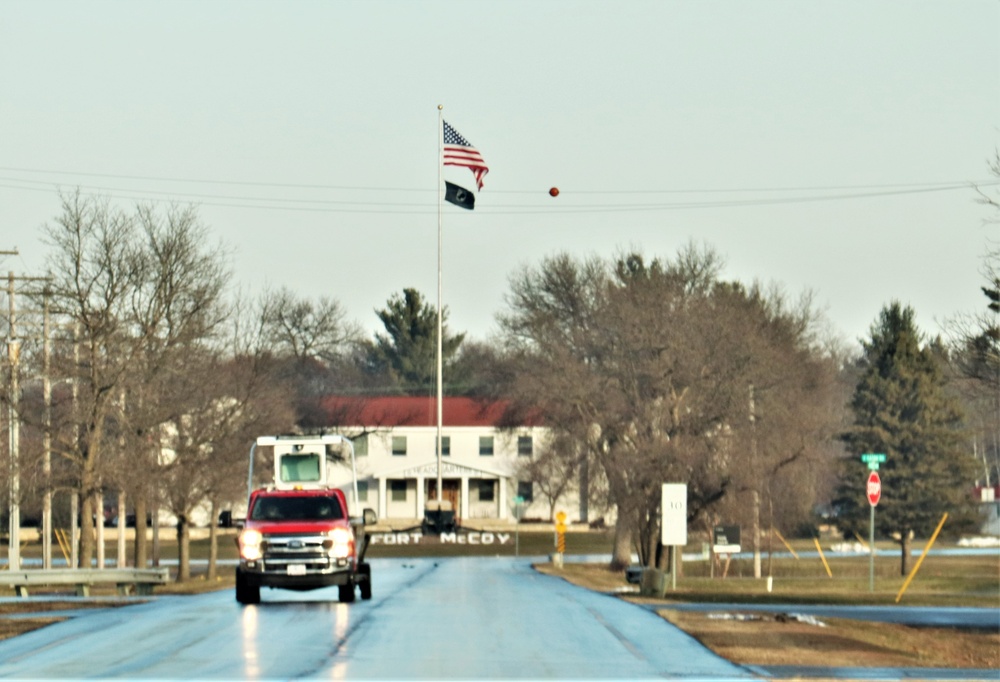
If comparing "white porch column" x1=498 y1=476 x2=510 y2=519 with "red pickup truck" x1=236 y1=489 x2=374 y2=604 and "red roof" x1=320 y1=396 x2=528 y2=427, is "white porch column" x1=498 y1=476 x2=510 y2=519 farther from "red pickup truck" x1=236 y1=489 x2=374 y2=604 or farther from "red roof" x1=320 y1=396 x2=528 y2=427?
"red pickup truck" x1=236 y1=489 x2=374 y2=604

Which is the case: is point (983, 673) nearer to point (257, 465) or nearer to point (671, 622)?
point (671, 622)

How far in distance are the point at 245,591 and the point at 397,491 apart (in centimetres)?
7326

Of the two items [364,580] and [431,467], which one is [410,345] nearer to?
[431,467]

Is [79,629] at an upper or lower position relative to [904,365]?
lower

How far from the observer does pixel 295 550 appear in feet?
81.7

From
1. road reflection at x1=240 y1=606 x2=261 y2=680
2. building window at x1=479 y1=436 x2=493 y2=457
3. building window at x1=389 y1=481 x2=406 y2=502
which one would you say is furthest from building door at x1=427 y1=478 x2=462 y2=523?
road reflection at x1=240 y1=606 x2=261 y2=680

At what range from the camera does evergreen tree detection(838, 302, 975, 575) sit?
68125 millimetres

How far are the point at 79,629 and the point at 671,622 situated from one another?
28.9 ft

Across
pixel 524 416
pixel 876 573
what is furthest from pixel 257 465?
pixel 876 573

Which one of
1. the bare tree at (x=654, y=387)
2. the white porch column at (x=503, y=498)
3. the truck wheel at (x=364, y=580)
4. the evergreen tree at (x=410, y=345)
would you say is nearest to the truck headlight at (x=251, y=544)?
the truck wheel at (x=364, y=580)

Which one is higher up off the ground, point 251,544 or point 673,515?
point 673,515

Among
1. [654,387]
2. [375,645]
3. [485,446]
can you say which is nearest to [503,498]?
[485,446]

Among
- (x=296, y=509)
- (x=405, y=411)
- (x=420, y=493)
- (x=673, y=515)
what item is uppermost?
(x=405, y=411)

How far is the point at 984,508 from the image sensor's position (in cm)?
9838
